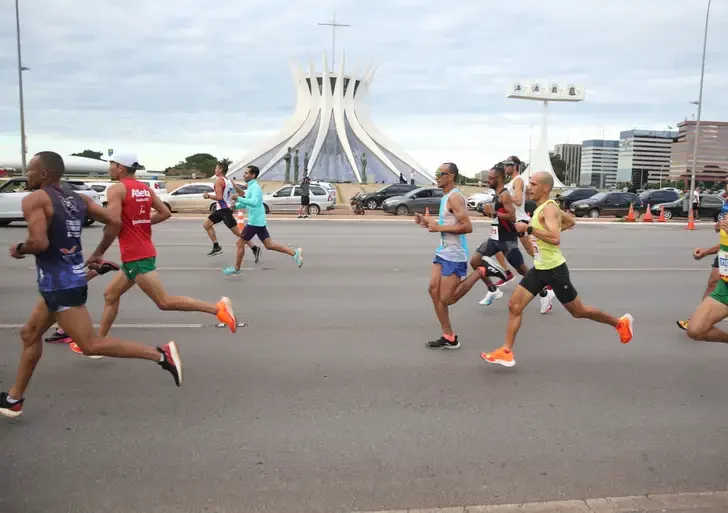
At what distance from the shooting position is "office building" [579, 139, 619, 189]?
175 m

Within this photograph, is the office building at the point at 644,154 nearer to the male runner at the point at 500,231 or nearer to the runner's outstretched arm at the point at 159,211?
the male runner at the point at 500,231

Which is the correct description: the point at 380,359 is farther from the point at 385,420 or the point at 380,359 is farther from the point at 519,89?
the point at 519,89

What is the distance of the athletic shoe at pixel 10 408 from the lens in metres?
4.14

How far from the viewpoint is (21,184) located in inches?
794

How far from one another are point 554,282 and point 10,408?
4.18 metres

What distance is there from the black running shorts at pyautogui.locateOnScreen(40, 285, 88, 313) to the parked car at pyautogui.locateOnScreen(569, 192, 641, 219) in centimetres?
3046

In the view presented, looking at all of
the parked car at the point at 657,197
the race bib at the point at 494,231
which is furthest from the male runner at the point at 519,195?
the parked car at the point at 657,197

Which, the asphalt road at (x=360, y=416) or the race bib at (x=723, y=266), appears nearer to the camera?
the asphalt road at (x=360, y=416)

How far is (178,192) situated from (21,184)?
8.66 m

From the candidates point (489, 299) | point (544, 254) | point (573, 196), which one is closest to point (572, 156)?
point (573, 196)

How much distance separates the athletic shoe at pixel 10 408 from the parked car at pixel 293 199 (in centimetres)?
2472

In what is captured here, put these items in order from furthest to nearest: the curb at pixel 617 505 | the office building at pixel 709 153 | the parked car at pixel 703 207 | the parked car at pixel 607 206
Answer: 1. the office building at pixel 709 153
2. the parked car at pixel 607 206
3. the parked car at pixel 703 207
4. the curb at pixel 617 505

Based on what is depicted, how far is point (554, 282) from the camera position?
537cm

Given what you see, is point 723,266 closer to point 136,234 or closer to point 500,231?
point 500,231
